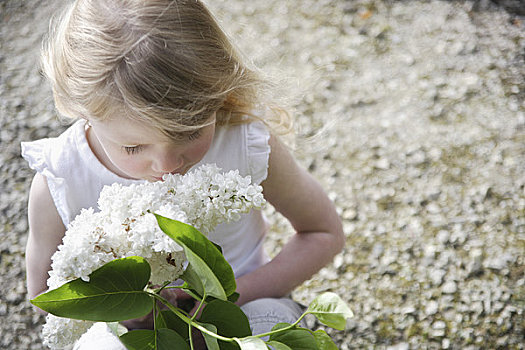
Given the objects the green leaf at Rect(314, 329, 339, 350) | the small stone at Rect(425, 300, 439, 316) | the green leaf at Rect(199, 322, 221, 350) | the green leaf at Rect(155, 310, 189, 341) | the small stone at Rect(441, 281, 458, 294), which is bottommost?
the small stone at Rect(425, 300, 439, 316)

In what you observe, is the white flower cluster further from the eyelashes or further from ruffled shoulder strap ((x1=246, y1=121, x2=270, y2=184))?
ruffled shoulder strap ((x1=246, y1=121, x2=270, y2=184))

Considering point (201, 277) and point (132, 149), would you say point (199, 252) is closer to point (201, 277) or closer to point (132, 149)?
point (201, 277)

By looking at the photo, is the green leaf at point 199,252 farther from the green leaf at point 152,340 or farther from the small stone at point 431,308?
the small stone at point 431,308

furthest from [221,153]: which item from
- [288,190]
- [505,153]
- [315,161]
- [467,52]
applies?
[467,52]

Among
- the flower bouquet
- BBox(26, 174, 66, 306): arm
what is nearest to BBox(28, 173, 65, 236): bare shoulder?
BBox(26, 174, 66, 306): arm

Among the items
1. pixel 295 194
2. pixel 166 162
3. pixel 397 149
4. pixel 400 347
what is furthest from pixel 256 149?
pixel 397 149

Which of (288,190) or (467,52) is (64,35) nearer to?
(288,190)

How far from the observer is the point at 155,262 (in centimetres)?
69

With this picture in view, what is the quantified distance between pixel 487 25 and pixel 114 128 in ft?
6.67

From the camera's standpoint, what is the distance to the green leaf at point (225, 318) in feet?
2.32

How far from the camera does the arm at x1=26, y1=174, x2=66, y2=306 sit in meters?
1.13

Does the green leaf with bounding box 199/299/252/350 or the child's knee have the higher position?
the green leaf with bounding box 199/299/252/350

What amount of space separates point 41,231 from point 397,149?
1366mm

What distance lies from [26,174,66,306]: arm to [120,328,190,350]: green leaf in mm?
524
